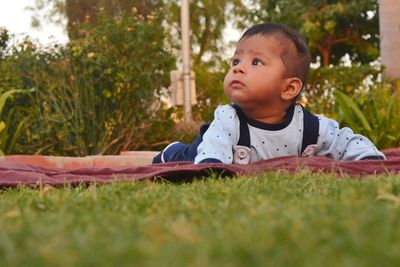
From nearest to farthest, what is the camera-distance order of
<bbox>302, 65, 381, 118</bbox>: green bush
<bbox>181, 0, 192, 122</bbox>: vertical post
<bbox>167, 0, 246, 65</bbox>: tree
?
<bbox>302, 65, 381, 118</bbox>: green bush, <bbox>181, 0, 192, 122</bbox>: vertical post, <bbox>167, 0, 246, 65</bbox>: tree

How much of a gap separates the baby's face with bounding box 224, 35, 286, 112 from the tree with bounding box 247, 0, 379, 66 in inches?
623

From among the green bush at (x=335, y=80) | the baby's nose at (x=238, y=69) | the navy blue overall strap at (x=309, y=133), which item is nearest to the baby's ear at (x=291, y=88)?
the navy blue overall strap at (x=309, y=133)

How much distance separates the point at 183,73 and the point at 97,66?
95.9 inches

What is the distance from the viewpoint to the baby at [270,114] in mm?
4488

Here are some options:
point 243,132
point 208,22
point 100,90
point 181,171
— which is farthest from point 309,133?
point 208,22

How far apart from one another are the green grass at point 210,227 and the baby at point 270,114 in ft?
5.14

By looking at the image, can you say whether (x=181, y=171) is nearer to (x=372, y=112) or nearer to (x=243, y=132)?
(x=243, y=132)

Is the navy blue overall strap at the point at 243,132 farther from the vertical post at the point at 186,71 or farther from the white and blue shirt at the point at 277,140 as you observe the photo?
the vertical post at the point at 186,71

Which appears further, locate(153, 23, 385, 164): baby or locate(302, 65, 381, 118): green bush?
locate(302, 65, 381, 118): green bush

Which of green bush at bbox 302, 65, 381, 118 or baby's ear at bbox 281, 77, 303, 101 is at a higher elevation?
baby's ear at bbox 281, 77, 303, 101

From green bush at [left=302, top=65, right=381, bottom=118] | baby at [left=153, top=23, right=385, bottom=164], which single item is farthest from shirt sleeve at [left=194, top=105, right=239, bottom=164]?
green bush at [left=302, top=65, right=381, bottom=118]

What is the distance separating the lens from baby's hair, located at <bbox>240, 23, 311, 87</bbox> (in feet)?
14.9

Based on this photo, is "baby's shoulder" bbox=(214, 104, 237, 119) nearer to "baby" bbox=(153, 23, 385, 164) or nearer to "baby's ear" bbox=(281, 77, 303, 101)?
"baby" bbox=(153, 23, 385, 164)

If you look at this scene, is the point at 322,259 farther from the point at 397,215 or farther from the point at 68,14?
the point at 68,14
